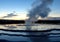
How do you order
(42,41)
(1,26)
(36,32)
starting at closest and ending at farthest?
1. (42,41)
2. (36,32)
3. (1,26)

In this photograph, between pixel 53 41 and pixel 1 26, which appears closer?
pixel 53 41

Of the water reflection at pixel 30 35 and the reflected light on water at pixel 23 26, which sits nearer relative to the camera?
the water reflection at pixel 30 35

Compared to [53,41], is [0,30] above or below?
above

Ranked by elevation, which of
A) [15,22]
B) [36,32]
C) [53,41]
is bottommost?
[53,41]

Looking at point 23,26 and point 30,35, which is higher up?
point 23,26

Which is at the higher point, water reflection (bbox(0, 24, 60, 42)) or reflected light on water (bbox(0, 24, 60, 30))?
reflected light on water (bbox(0, 24, 60, 30))

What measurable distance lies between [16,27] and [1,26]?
0.94 meters

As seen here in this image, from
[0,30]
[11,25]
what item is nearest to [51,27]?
[11,25]

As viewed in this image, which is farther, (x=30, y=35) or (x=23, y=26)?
(x=23, y=26)

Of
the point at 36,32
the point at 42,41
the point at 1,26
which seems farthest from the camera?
the point at 1,26

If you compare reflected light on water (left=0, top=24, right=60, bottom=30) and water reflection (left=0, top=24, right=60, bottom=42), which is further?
reflected light on water (left=0, top=24, right=60, bottom=30)

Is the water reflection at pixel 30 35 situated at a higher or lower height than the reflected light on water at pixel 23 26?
lower

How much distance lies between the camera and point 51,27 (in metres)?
9.48

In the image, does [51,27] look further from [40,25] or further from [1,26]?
[1,26]
